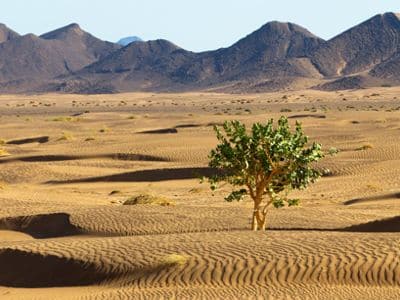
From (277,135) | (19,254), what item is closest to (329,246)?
(277,135)

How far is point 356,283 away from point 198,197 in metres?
16.8

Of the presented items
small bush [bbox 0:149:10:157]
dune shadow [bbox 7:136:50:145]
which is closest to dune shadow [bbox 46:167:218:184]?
small bush [bbox 0:149:10:157]

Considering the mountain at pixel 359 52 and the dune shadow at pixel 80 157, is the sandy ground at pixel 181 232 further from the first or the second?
the mountain at pixel 359 52

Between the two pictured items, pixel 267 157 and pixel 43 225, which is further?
pixel 43 225

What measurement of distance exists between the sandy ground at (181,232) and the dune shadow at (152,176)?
0.05 metres

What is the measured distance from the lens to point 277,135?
1688 cm

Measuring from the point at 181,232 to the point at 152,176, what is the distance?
16.4 m

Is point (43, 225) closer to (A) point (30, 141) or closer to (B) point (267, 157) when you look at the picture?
(B) point (267, 157)

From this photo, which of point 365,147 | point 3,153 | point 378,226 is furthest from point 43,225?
point 3,153

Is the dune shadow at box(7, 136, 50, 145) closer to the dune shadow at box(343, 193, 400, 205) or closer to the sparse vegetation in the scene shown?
the sparse vegetation

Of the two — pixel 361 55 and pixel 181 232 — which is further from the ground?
pixel 361 55

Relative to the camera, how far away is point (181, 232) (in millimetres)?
19562

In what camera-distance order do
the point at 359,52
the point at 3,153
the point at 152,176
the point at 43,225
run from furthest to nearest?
the point at 359,52, the point at 3,153, the point at 152,176, the point at 43,225

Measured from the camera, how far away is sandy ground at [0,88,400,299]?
42.2 ft
